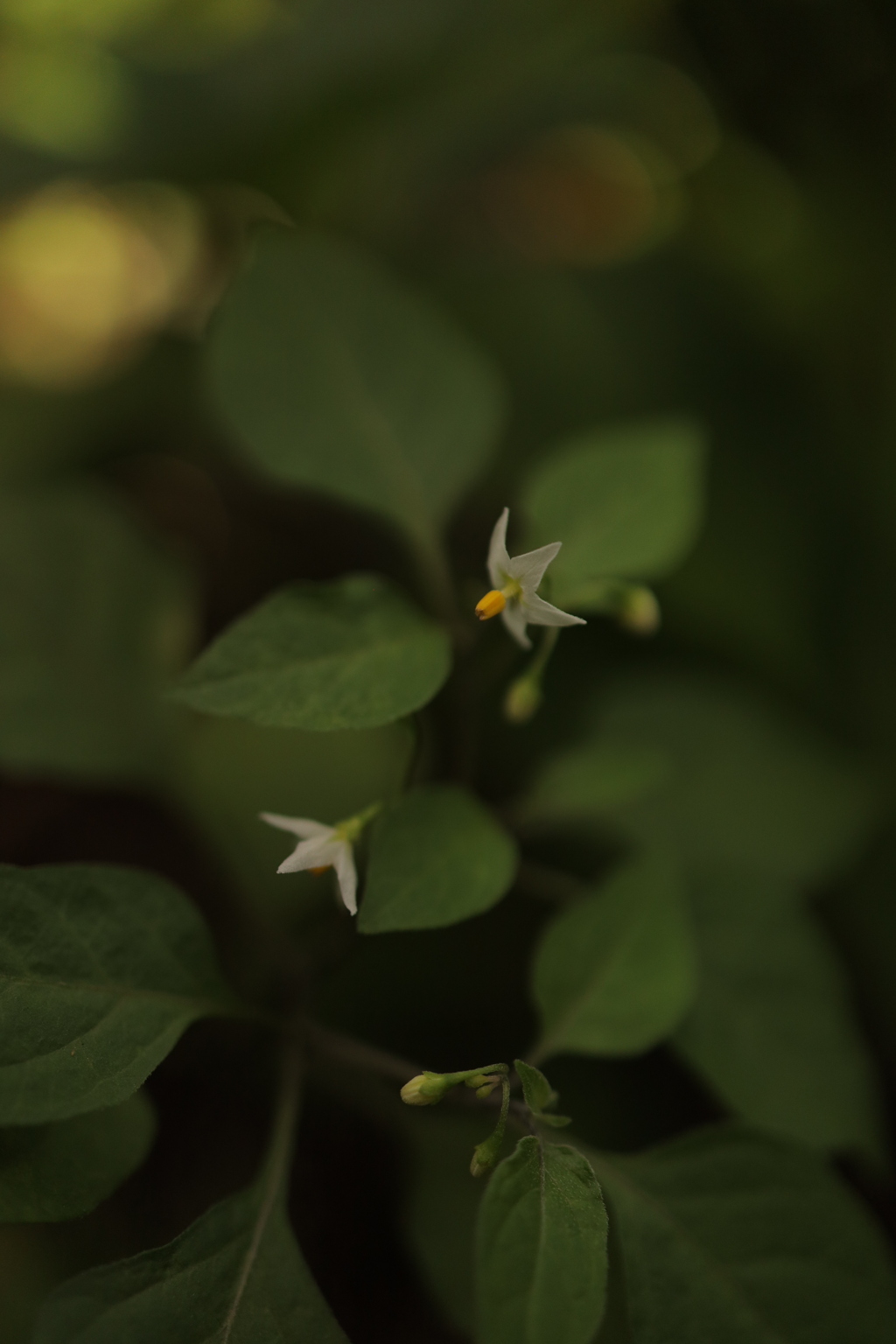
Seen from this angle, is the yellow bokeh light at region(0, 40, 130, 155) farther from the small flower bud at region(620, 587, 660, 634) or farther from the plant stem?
the plant stem

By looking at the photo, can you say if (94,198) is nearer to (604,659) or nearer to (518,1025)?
(604,659)

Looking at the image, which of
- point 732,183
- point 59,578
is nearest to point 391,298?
point 59,578

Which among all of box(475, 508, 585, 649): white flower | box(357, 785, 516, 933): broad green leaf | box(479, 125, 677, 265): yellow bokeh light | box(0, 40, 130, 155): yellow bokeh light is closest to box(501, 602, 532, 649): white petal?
box(475, 508, 585, 649): white flower

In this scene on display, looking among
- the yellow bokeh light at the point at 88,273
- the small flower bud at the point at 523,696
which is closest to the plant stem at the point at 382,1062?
the small flower bud at the point at 523,696

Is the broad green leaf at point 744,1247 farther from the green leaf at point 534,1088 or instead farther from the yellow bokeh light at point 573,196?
the yellow bokeh light at point 573,196

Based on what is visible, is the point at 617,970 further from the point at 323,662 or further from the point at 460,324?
the point at 460,324

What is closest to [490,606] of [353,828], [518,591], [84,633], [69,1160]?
[518,591]
